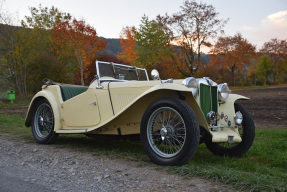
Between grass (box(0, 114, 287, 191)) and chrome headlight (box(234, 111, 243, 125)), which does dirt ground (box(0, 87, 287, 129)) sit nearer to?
grass (box(0, 114, 287, 191))

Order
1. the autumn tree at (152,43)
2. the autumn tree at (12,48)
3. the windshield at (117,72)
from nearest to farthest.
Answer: the windshield at (117,72)
the autumn tree at (12,48)
the autumn tree at (152,43)

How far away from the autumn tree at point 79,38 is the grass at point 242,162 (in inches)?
911

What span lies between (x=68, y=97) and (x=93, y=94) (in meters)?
0.92

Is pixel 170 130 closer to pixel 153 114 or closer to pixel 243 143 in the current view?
pixel 153 114

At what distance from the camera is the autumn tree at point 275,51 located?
6051cm

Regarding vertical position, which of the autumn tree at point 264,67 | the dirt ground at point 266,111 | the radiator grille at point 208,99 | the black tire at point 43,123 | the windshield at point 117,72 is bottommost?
the dirt ground at point 266,111

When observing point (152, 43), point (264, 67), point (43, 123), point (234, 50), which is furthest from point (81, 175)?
point (264, 67)

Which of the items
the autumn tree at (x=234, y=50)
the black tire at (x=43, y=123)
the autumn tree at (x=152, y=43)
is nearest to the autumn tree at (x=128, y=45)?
the autumn tree at (x=152, y=43)

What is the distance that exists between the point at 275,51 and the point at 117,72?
64.7 metres

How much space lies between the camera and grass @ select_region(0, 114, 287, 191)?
2854 millimetres

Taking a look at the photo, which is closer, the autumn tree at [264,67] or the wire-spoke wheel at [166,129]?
the wire-spoke wheel at [166,129]

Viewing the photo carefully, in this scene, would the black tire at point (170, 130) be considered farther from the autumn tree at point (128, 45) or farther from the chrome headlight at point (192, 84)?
the autumn tree at point (128, 45)

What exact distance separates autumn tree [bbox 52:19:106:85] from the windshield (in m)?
23.6

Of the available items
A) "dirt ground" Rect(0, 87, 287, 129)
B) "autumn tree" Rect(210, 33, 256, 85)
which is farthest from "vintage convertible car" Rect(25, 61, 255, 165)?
"autumn tree" Rect(210, 33, 256, 85)
